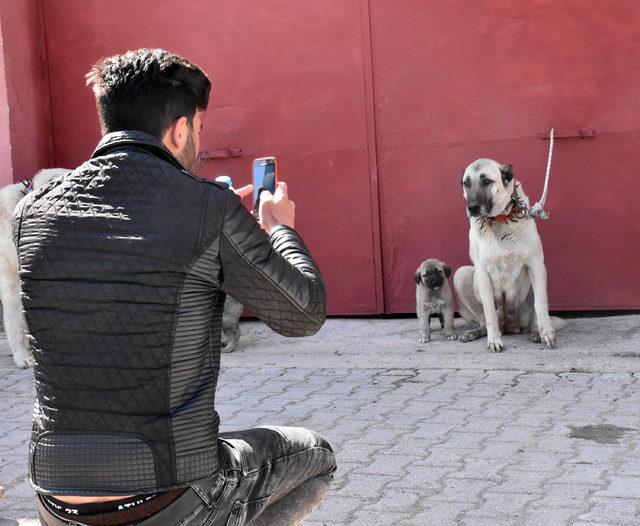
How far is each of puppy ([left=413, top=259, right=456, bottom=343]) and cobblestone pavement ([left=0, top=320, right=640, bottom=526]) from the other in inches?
30.1

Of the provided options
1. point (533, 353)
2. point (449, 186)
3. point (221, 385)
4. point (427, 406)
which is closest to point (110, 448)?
point (427, 406)

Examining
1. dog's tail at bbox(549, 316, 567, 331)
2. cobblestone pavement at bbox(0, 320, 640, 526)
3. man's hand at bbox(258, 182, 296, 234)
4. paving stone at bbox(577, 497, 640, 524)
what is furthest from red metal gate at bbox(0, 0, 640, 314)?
man's hand at bbox(258, 182, 296, 234)

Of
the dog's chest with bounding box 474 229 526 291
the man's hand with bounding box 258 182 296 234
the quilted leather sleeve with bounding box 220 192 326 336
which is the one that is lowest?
the dog's chest with bounding box 474 229 526 291

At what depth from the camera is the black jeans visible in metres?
2.56

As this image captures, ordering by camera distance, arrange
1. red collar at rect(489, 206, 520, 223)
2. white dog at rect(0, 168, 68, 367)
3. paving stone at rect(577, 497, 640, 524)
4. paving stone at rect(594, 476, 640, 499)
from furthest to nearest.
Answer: white dog at rect(0, 168, 68, 367), red collar at rect(489, 206, 520, 223), paving stone at rect(594, 476, 640, 499), paving stone at rect(577, 497, 640, 524)

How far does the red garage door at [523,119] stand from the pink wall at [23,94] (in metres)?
3.00

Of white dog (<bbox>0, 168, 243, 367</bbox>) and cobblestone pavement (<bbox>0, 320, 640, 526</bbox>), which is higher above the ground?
white dog (<bbox>0, 168, 243, 367</bbox>)

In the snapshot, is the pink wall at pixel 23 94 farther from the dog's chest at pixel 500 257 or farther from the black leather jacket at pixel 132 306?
the black leather jacket at pixel 132 306

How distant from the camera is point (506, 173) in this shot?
7441 mm

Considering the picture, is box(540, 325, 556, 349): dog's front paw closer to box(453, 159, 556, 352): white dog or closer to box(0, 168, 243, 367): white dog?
box(453, 159, 556, 352): white dog

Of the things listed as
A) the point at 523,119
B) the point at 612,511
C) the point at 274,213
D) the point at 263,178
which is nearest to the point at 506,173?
the point at 523,119

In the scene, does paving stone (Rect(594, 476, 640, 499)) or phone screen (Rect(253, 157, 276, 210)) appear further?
paving stone (Rect(594, 476, 640, 499))

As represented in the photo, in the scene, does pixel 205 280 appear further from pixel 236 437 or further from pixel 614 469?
pixel 614 469

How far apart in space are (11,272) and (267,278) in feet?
18.6
